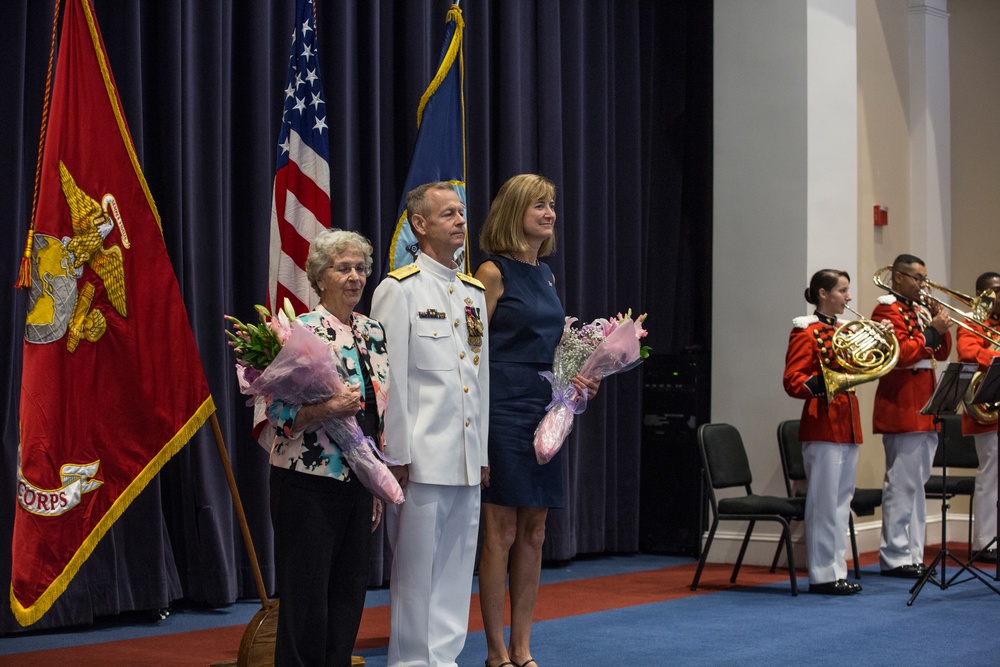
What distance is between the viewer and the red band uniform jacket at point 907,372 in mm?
7469

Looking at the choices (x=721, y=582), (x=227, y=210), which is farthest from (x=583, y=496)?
(x=227, y=210)

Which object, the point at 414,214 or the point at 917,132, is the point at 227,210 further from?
the point at 917,132

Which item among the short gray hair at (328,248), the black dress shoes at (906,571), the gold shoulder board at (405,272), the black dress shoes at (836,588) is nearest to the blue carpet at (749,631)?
the black dress shoes at (836,588)

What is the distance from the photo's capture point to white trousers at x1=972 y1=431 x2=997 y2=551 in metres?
8.12

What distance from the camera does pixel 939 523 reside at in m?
9.51

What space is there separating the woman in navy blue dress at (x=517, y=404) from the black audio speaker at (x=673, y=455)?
13.3 feet

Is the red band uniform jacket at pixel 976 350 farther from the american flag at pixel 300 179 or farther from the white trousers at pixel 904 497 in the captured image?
the american flag at pixel 300 179

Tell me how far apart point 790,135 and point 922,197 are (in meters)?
2.04

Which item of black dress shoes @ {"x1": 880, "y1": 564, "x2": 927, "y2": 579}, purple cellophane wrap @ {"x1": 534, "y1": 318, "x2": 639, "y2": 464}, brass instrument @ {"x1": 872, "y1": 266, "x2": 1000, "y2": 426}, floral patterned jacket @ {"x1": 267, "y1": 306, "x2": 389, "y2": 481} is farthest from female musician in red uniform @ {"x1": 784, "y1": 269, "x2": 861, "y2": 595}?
floral patterned jacket @ {"x1": 267, "y1": 306, "x2": 389, "y2": 481}

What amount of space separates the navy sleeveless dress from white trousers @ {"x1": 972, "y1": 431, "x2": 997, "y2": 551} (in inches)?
183

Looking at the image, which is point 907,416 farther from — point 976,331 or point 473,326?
point 473,326

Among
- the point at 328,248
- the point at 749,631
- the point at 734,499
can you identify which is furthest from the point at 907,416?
the point at 328,248

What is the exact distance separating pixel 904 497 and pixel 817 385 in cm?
134

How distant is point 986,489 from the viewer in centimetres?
813
